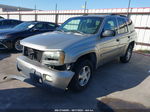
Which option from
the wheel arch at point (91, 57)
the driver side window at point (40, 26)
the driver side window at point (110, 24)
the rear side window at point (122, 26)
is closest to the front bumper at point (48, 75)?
the wheel arch at point (91, 57)

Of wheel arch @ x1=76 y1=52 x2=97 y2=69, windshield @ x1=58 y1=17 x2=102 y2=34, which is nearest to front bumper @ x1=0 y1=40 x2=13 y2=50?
windshield @ x1=58 y1=17 x2=102 y2=34

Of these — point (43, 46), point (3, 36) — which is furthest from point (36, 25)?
point (43, 46)

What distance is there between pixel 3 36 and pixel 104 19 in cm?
467

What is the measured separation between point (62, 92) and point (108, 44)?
2.01m

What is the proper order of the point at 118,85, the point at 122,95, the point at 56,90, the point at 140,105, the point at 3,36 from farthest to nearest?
1. the point at 3,36
2. the point at 118,85
3. the point at 122,95
4. the point at 140,105
5. the point at 56,90

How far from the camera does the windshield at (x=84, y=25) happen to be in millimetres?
3879

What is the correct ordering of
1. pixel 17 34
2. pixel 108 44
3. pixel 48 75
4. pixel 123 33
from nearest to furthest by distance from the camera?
1. pixel 48 75
2. pixel 108 44
3. pixel 123 33
4. pixel 17 34

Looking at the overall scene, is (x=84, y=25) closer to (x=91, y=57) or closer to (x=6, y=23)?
(x=91, y=57)

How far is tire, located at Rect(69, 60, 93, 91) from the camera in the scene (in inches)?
125

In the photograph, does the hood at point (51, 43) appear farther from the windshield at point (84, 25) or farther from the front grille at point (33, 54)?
the windshield at point (84, 25)

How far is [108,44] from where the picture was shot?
4.14m

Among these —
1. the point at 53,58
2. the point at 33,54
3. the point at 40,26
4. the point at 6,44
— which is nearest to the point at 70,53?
the point at 53,58

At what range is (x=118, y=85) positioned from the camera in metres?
4.02

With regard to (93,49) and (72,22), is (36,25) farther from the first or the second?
(93,49)
